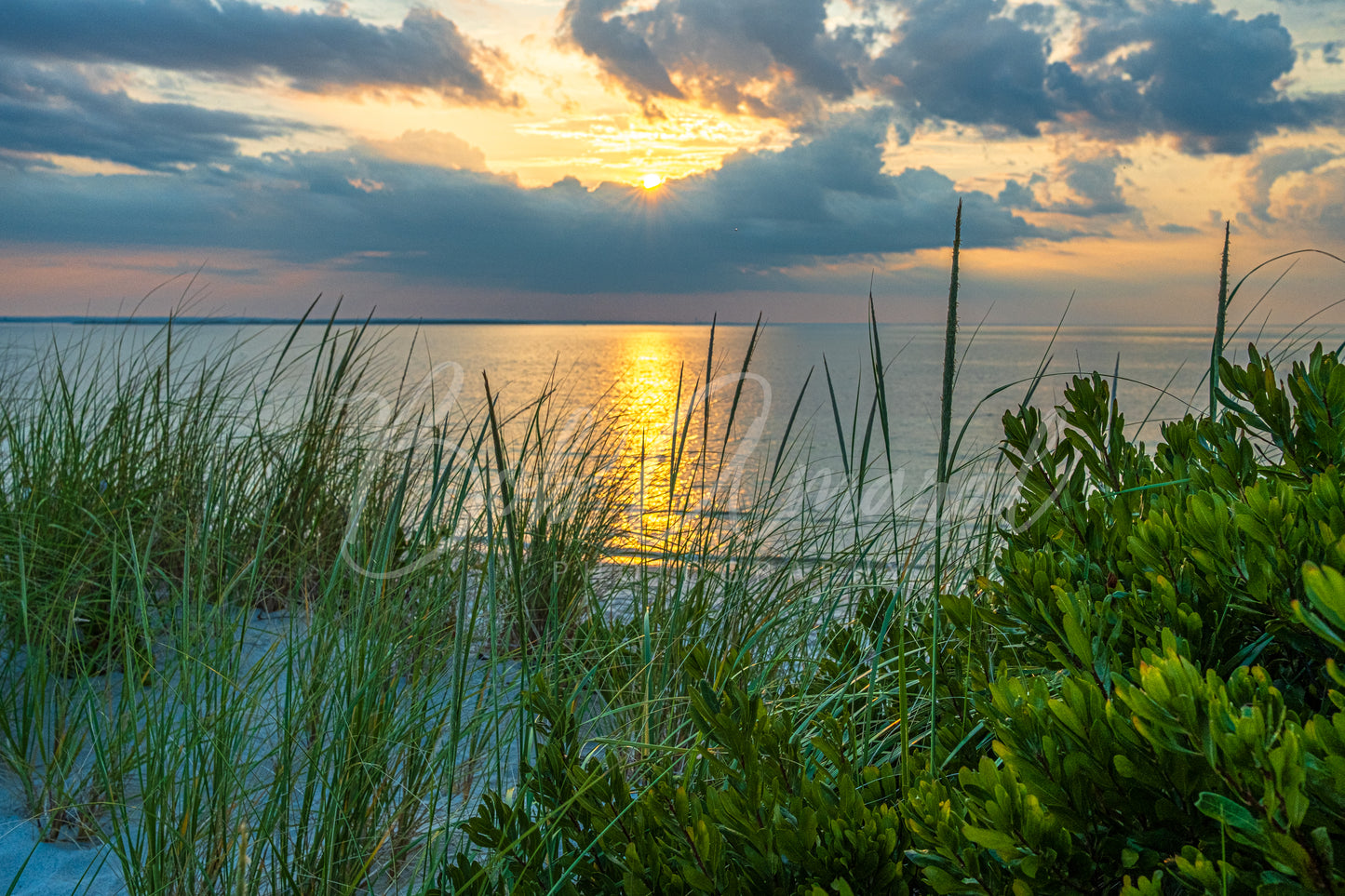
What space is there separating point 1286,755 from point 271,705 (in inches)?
95.6

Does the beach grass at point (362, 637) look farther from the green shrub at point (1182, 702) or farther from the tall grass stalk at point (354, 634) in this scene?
the green shrub at point (1182, 702)

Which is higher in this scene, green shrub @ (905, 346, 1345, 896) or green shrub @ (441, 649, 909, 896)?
green shrub @ (905, 346, 1345, 896)

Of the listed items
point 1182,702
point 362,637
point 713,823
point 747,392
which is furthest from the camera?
point 747,392

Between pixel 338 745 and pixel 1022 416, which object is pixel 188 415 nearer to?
pixel 338 745

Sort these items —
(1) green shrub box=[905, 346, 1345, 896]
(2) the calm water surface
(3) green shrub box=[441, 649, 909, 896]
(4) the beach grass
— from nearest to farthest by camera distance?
(1) green shrub box=[905, 346, 1345, 896] < (3) green shrub box=[441, 649, 909, 896] < (4) the beach grass < (2) the calm water surface

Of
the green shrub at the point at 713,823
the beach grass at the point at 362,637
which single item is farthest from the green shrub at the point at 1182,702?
the beach grass at the point at 362,637

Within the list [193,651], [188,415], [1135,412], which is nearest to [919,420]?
[1135,412]

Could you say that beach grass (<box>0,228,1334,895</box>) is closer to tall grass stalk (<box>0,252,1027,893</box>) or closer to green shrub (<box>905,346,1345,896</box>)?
tall grass stalk (<box>0,252,1027,893</box>)

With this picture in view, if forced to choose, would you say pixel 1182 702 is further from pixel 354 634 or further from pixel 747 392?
pixel 747 392

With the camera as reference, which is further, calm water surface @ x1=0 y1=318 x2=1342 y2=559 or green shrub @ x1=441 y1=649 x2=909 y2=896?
calm water surface @ x1=0 y1=318 x2=1342 y2=559

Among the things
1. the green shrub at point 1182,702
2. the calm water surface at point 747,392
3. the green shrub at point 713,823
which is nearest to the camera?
the green shrub at point 1182,702

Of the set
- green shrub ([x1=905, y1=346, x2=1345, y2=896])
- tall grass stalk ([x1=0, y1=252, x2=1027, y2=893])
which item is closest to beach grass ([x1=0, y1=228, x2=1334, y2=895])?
tall grass stalk ([x1=0, y1=252, x2=1027, y2=893])

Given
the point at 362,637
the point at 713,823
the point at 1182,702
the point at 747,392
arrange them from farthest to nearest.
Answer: the point at 747,392 → the point at 362,637 → the point at 713,823 → the point at 1182,702

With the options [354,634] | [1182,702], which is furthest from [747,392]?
[1182,702]
